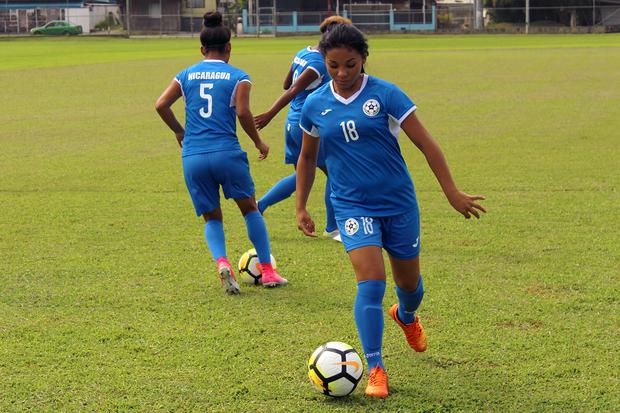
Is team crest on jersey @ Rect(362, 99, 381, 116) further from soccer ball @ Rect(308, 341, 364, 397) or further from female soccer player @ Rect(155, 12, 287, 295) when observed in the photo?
female soccer player @ Rect(155, 12, 287, 295)

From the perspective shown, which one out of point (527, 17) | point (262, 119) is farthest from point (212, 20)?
point (527, 17)

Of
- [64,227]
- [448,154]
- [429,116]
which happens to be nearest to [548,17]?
[429,116]

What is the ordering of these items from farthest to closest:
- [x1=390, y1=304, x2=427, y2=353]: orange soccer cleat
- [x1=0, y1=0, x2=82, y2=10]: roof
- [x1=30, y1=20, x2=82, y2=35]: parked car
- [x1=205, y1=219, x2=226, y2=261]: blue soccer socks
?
[x1=0, y1=0, x2=82, y2=10]: roof, [x1=30, y1=20, x2=82, y2=35]: parked car, [x1=205, y1=219, x2=226, y2=261]: blue soccer socks, [x1=390, y1=304, x2=427, y2=353]: orange soccer cleat

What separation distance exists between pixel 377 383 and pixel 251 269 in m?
2.58

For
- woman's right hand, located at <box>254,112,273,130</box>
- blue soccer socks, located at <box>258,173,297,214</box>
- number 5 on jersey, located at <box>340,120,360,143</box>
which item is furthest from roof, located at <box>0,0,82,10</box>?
number 5 on jersey, located at <box>340,120,360,143</box>

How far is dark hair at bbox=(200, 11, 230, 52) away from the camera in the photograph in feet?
23.7

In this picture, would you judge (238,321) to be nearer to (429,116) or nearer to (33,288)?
(33,288)

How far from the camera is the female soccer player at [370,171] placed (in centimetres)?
517

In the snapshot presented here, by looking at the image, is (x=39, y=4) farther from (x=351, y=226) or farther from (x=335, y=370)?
(x=335, y=370)

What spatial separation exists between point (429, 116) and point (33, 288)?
13.0m

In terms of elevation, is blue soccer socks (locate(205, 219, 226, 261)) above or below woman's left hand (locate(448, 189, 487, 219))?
below

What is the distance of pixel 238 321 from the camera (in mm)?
6523

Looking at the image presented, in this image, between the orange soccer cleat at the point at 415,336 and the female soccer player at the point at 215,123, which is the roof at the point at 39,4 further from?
the orange soccer cleat at the point at 415,336

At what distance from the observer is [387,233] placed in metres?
5.36
